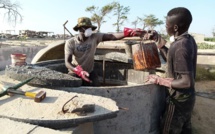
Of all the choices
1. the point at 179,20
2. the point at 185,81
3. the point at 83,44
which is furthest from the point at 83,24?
the point at 185,81

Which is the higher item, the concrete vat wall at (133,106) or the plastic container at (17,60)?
the plastic container at (17,60)

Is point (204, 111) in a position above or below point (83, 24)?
below

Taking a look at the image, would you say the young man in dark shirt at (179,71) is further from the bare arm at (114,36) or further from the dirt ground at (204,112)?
the dirt ground at (204,112)

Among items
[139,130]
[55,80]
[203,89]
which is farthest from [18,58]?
[203,89]

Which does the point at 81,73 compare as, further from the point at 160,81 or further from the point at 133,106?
the point at 160,81

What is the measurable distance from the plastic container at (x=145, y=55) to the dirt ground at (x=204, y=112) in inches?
73.8

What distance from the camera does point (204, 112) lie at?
18.5 feet

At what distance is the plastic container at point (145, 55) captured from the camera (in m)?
3.52

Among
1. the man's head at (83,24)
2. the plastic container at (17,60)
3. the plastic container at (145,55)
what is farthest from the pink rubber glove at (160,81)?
the plastic container at (17,60)

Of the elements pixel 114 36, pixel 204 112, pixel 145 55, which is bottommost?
pixel 204 112

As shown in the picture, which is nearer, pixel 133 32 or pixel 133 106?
pixel 133 106

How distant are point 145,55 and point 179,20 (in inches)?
33.4

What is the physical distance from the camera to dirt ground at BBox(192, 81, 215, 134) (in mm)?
4708

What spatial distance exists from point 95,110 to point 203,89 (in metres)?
6.38
